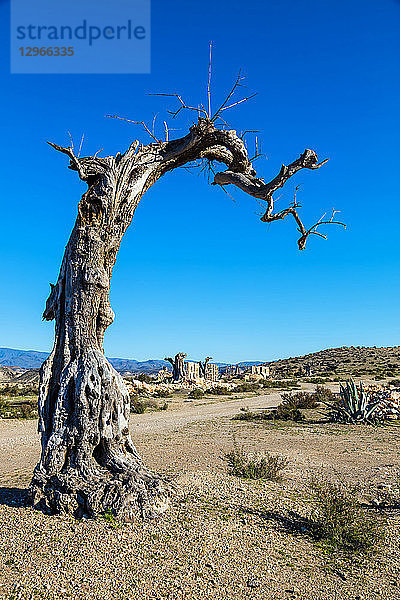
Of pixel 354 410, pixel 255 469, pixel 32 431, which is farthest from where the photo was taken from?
pixel 354 410

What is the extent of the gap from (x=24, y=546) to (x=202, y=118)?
5.73m

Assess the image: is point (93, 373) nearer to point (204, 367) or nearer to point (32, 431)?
point (32, 431)

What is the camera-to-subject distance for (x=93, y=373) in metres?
5.80

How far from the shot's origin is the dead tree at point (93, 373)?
17.8 feet

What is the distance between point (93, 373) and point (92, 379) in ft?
0.25

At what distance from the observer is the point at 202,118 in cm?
646

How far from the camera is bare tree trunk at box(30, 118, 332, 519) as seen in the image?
543cm

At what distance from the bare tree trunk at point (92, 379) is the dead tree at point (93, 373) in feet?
0.04

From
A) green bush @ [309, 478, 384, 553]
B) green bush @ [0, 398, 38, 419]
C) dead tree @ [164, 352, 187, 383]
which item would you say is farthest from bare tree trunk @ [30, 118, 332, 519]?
dead tree @ [164, 352, 187, 383]

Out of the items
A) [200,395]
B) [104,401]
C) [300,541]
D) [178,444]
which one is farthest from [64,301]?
[200,395]

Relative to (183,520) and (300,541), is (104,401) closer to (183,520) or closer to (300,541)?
(183,520)

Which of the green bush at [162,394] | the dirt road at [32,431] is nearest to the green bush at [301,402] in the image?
the dirt road at [32,431]

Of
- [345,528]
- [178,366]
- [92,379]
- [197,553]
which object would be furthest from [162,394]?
[197,553]

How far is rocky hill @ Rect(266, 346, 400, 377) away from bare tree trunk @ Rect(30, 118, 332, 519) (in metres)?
36.0
